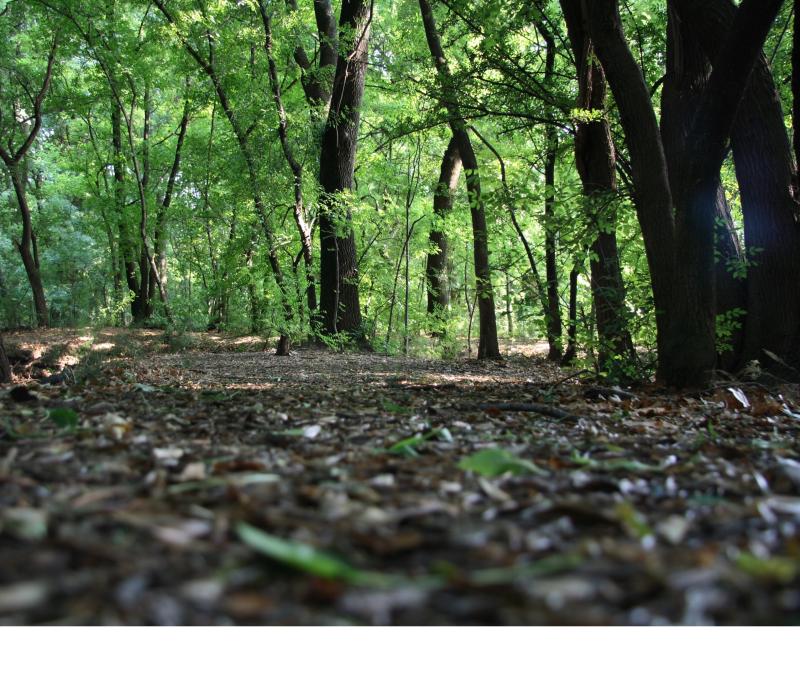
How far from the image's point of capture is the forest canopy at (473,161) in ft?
14.7

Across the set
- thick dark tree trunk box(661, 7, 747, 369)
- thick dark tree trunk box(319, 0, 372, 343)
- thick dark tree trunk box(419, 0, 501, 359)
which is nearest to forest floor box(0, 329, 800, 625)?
thick dark tree trunk box(661, 7, 747, 369)

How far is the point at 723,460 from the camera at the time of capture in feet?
7.28

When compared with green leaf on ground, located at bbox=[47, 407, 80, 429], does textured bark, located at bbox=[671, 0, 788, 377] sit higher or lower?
higher

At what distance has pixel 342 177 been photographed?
10.4 m

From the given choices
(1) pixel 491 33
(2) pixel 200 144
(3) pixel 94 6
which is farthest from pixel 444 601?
(2) pixel 200 144

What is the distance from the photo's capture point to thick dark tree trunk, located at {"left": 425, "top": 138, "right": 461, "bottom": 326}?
540 inches

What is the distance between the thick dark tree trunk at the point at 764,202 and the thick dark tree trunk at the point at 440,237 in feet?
27.0

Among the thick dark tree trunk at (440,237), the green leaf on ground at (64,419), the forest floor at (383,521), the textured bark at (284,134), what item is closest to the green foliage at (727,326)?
the forest floor at (383,521)

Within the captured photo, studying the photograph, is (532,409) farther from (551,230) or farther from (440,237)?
(440,237)

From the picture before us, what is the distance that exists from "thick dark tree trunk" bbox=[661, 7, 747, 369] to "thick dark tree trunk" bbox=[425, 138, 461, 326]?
7743mm

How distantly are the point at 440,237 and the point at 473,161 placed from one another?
694cm

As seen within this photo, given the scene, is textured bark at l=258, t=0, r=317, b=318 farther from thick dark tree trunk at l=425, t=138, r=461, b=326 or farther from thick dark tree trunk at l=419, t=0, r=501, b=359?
thick dark tree trunk at l=425, t=138, r=461, b=326

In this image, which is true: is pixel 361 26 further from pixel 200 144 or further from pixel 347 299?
pixel 200 144

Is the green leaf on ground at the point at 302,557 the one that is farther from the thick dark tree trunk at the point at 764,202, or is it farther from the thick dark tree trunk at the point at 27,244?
the thick dark tree trunk at the point at 27,244
